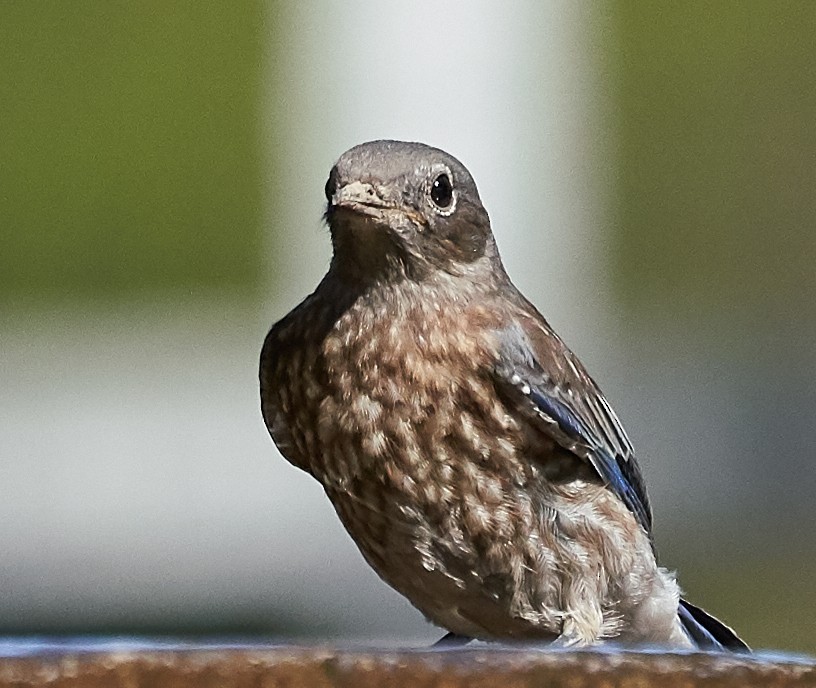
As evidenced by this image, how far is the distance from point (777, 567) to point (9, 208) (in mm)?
4148

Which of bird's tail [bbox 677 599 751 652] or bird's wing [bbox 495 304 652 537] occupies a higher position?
bird's wing [bbox 495 304 652 537]

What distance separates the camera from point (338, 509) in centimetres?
432

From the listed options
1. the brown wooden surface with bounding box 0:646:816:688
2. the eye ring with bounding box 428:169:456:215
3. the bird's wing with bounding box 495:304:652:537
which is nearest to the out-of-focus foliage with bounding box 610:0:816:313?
the bird's wing with bounding box 495:304:652:537

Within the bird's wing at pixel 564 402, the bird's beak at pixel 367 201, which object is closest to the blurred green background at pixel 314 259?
the bird's wing at pixel 564 402

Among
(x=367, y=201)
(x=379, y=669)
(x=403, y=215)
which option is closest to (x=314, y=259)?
(x=403, y=215)

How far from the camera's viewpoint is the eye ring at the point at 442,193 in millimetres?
4138

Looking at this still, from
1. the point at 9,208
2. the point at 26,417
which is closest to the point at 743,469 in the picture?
the point at 26,417

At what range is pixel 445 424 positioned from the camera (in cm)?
412

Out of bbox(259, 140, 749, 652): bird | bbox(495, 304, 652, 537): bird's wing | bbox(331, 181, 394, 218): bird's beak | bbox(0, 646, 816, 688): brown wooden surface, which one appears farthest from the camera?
bbox(495, 304, 652, 537): bird's wing

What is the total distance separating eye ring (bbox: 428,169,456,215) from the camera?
4138 mm

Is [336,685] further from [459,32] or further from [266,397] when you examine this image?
[459,32]

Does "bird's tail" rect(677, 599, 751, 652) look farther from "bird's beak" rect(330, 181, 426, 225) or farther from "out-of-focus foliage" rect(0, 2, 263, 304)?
"out-of-focus foliage" rect(0, 2, 263, 304)

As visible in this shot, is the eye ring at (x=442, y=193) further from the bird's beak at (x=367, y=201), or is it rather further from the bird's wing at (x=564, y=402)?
the bird's wing at (x=564, y=402)

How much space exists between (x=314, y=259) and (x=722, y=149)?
291 cm
